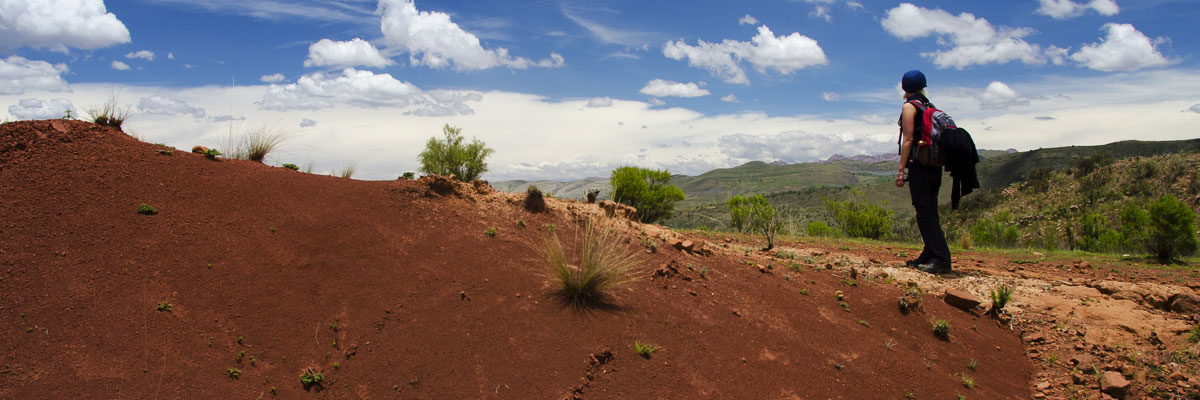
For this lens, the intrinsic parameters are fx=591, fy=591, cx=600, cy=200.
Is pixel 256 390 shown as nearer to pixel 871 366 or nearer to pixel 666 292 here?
pixel 666 292

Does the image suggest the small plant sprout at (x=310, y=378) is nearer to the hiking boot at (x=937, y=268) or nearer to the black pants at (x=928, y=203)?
the black pants at (x=928, y=203)

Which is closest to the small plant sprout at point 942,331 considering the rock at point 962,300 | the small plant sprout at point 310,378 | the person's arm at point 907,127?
the rock at point 962,300

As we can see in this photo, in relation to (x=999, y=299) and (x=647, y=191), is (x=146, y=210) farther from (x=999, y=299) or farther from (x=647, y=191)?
(x=647, y=191)

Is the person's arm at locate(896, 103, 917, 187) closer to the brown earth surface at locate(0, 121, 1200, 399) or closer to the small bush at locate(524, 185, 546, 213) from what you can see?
the brown earth surface at locate(0, 121, 1200, 399)

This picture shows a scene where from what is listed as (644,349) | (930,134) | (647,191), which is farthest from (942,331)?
(647,191)

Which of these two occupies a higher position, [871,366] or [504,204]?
[504,204]

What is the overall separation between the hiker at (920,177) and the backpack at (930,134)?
34 millimetres

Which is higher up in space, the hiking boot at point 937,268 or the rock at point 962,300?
the hiking boot at point 937,268

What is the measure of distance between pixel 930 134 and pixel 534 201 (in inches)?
188

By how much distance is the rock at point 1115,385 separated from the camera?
5168 millimetres

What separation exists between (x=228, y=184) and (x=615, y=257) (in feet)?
12.8

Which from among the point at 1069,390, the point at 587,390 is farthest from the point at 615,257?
the point at 1069,390

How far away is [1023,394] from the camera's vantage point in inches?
210

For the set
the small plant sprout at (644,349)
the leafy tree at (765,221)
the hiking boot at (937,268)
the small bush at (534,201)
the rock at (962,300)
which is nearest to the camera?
the small plant sprout at (644,349)
